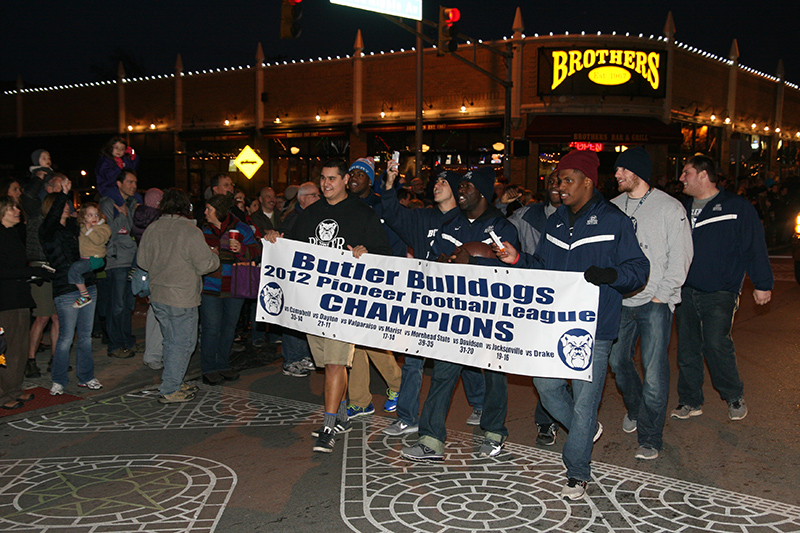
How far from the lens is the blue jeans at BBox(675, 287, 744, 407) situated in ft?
20.5

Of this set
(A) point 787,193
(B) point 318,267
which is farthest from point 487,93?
(B) point 318,267

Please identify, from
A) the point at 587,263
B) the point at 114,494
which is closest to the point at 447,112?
the point at 587,263

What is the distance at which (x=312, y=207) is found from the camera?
630cm

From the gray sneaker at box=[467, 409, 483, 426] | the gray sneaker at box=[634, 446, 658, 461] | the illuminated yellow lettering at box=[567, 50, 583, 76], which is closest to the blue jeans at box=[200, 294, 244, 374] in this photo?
the gray sneaker at box=[467, 409, 483, 426]

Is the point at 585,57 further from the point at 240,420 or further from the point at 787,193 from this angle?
the point at 240,420

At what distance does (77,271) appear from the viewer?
723 centimetres

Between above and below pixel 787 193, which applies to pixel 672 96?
above

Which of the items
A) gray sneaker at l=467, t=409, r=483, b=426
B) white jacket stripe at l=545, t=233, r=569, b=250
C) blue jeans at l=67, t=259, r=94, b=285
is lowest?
gray sneaker at l=467, t=409, r=483, b=426

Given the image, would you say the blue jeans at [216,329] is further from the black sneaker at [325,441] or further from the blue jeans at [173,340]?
the black sneaker at [325,441]

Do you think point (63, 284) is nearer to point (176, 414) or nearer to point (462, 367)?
point (176, 414)

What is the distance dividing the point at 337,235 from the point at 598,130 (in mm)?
22404

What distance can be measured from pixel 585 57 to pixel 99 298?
2216cm

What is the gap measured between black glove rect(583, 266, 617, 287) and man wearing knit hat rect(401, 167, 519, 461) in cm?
99

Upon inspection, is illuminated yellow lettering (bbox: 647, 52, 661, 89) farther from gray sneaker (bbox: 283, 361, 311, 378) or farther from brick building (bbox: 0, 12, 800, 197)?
gray sneaker (bbox: 283, 361, 311, 378)
